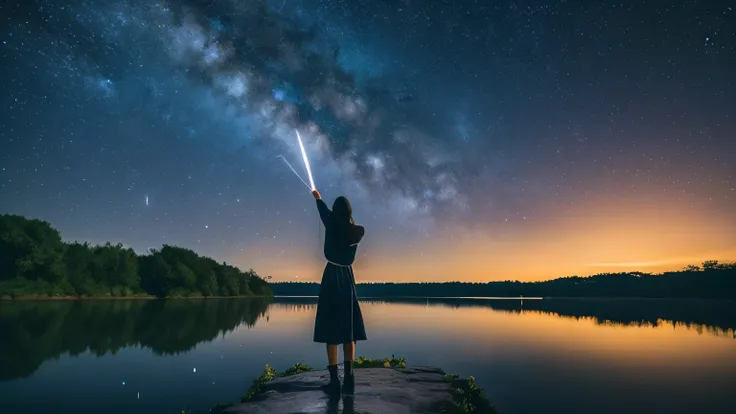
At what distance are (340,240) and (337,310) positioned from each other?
148 cm

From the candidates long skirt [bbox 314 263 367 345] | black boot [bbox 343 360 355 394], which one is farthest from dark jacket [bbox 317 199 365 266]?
black boot [bbox 343 360 355 394]

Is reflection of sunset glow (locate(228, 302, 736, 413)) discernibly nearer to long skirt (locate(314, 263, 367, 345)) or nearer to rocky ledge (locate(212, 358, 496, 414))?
rocky ledge (locate(212, 358, 496, 414))

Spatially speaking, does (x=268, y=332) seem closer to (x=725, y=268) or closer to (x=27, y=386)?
(x=27, y=386)

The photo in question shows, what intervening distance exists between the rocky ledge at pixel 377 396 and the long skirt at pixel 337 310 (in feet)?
4.02

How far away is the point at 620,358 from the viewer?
31688mm

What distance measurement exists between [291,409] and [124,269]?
366 ft

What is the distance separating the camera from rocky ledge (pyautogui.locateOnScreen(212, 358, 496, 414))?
8914 millimetres

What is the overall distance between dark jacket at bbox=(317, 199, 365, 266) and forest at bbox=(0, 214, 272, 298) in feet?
304

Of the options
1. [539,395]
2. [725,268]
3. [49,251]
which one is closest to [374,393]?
[539,395]

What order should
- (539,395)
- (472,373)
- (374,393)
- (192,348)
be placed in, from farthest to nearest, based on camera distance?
(192,348)
(472,373)
(539,395)
(374,393)

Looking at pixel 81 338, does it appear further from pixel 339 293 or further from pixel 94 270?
pixel 94 270

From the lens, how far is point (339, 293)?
32.7ft

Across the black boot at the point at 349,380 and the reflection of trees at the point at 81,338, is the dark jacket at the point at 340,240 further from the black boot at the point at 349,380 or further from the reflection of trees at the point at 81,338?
the reflection of trees at the point at 81,338

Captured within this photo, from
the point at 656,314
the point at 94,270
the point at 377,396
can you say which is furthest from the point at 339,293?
the point at 94,270
